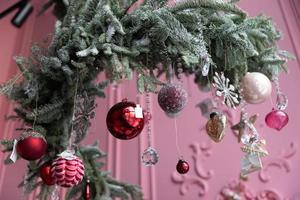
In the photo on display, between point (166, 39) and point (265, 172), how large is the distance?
0.62m

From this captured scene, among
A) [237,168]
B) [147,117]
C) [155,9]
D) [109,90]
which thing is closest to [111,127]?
[147,117]

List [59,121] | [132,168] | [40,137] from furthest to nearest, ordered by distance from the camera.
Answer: [132,168]
[59,121]
[40,137]

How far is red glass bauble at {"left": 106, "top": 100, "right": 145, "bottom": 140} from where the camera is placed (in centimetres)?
68

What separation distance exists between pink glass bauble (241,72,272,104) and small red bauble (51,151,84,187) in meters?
0.38

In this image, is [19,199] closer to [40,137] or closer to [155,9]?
[40,137]

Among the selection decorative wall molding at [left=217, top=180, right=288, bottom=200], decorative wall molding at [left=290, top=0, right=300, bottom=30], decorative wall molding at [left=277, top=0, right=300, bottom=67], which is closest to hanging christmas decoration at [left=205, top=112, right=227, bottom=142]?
decorative wall molding at [left=217, top=180, right=288, bottom=200]

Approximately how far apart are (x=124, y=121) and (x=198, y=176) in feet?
1.91

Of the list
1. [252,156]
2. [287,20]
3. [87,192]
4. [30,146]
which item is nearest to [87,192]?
[87,192]

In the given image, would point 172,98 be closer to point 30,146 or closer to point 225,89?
point 225,89

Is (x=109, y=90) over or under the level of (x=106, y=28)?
over

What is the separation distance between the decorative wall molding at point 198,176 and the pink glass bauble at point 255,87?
457 mm

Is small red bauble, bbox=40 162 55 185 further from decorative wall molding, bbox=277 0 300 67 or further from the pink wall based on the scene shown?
decorative wall molding, bbox=277 0 300 67

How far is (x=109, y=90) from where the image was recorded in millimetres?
1441

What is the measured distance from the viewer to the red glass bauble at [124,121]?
2.22ft
